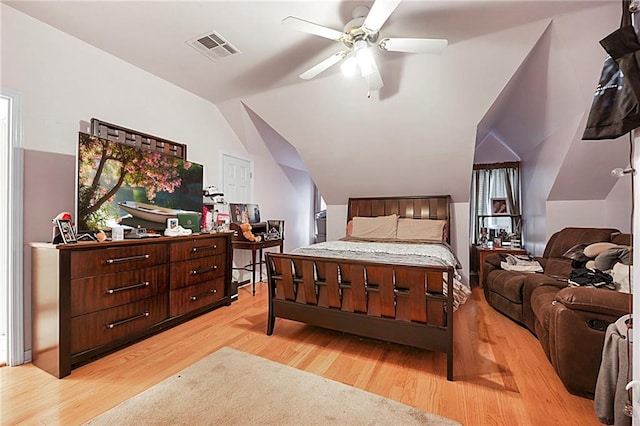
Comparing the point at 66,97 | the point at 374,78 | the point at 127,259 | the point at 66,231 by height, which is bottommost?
the point at 127,259

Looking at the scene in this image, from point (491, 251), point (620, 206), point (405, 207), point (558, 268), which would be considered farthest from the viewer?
point (405, 207)

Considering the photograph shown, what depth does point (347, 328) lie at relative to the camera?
2406 millimetres

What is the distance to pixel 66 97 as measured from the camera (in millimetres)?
2566

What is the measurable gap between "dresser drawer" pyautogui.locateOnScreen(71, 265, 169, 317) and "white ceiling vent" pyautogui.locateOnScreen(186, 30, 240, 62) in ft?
7.04

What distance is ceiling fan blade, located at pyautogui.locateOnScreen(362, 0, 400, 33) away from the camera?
1.76 metres

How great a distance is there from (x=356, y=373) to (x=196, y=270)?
6.40ft

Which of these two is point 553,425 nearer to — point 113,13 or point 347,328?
point 347,328

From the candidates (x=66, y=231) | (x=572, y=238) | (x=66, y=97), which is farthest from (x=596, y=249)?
(x=66, y=97)

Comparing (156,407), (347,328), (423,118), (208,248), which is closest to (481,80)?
(423,118)

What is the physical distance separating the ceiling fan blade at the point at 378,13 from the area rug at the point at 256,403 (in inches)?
95.4

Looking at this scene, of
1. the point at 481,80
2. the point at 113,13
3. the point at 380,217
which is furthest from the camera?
the point at 380,217

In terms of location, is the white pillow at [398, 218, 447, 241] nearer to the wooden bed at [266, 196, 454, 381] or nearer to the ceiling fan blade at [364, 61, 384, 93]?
the wooden bed at [266, 196, 454, 381]

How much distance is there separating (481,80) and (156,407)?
3.91 meters

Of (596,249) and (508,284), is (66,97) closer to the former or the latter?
(508,284)
